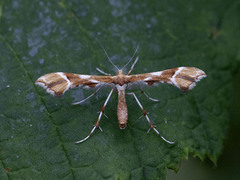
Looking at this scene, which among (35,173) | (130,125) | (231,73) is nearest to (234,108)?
(231,73)

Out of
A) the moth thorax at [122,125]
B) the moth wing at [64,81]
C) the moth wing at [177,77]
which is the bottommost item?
the moth thorax at [122,125]

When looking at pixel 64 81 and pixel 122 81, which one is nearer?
pixel 64 81

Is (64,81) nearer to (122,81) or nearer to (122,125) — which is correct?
(122,81)

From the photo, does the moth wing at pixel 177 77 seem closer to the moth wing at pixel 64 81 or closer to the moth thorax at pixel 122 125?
the moth wing at pixel 64 81

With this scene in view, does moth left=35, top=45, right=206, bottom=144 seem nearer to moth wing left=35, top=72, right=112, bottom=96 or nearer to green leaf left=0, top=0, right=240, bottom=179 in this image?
moth wing left=35, top=72, right=112, bottom=96

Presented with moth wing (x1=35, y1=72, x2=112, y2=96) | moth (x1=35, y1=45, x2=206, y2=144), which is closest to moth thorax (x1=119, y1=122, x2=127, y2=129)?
moth (x1=35, y1=45, x2=206, y2=144)

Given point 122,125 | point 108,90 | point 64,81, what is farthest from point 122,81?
point 64,81

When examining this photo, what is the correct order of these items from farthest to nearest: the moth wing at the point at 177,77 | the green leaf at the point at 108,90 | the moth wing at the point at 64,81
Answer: the moth wing at the point at 177,77
the moth wing at the point at 64,81
the green leaf at the point at 108,90

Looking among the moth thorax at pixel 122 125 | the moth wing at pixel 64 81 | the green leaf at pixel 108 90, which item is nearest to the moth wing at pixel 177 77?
the green leaf at pixel 108 90
